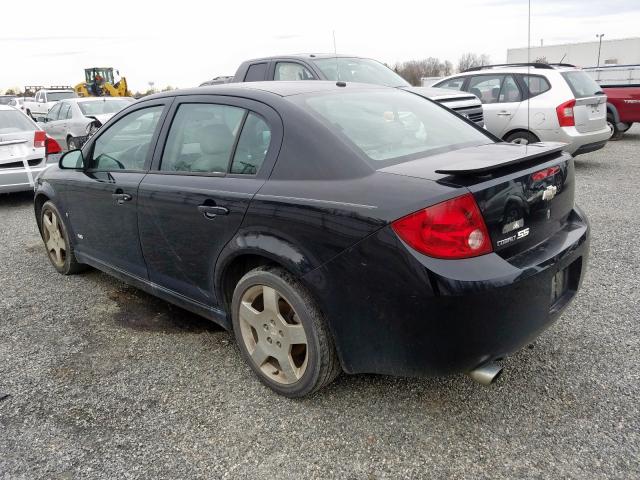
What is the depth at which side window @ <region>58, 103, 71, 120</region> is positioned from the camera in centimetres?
1428

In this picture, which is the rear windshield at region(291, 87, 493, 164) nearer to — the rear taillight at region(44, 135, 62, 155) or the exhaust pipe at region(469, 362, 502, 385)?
the exhaust pipe at region(469, 362, 502, 385)

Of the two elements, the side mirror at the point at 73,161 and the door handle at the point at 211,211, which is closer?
the door handle at the point at 211,211

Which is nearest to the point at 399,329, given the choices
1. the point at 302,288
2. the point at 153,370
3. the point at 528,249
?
the point at 302,288

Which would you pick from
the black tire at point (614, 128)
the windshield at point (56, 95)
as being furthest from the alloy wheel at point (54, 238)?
the windshield at point (56, 95)

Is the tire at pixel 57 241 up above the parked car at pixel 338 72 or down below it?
below

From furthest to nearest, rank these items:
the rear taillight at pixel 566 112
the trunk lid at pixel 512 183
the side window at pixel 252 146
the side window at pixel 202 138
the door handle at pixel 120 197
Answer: the rear taillight at pixel 566 112 < the door handle at pixel 120 197 < the side window at pixel 202 138 < the side window at pixel 252 146 < the trunk lid at pixel 512 183

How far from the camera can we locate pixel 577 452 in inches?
90.8

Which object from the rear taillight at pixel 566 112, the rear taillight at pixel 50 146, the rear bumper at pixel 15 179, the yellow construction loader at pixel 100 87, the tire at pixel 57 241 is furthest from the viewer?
the yellow construction loader at pixel 100 87

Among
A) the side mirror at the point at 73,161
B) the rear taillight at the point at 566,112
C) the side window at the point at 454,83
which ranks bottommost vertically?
the rear taillight at the point at 566,112

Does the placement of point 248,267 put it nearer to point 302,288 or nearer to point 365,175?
point 302,288

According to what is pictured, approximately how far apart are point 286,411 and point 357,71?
6.17m

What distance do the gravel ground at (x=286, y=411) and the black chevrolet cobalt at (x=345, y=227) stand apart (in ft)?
0.92

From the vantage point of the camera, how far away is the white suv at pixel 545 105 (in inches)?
329

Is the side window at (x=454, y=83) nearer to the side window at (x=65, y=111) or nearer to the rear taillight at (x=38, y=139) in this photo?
the rear taillight at (x=38, y=139)
